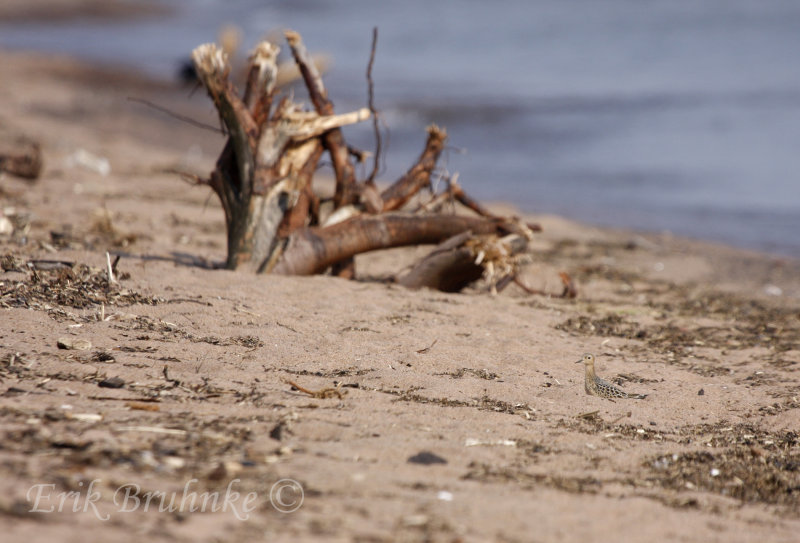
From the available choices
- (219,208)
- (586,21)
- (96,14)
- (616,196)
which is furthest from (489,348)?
(96,14)

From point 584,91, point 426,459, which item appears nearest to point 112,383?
point 426,459

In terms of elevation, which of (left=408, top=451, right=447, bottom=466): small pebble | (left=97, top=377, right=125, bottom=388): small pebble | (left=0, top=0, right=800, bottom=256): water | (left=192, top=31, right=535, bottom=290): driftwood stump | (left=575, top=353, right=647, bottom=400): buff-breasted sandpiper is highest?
(left=0, top=0, right=800, bottom=256): water

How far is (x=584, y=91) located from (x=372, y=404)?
57.7ft

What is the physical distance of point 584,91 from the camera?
19562 mm

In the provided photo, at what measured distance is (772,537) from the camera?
2.43 metres

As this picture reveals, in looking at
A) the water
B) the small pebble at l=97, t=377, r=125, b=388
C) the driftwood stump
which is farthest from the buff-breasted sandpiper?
the water

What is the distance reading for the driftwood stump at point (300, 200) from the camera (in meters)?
5.07

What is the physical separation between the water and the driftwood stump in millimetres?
586

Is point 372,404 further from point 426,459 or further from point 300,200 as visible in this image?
point 300,200

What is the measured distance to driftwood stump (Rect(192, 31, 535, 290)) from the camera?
5.07 m

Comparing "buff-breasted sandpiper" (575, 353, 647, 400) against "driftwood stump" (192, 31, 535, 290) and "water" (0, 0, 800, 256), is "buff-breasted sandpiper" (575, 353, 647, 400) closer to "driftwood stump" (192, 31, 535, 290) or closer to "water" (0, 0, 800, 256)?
"driftwood stump" (192, 31, 535, 290)

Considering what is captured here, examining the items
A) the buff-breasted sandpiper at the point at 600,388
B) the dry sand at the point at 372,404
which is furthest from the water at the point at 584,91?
the buff-breasted sandpiper at the point at 600,388

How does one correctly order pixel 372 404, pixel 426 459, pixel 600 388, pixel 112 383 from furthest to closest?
pixel 600 388 → pixel 372 404 → pixel 112 383 → pixel 426 459

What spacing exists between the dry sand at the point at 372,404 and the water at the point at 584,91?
5.66 feet
